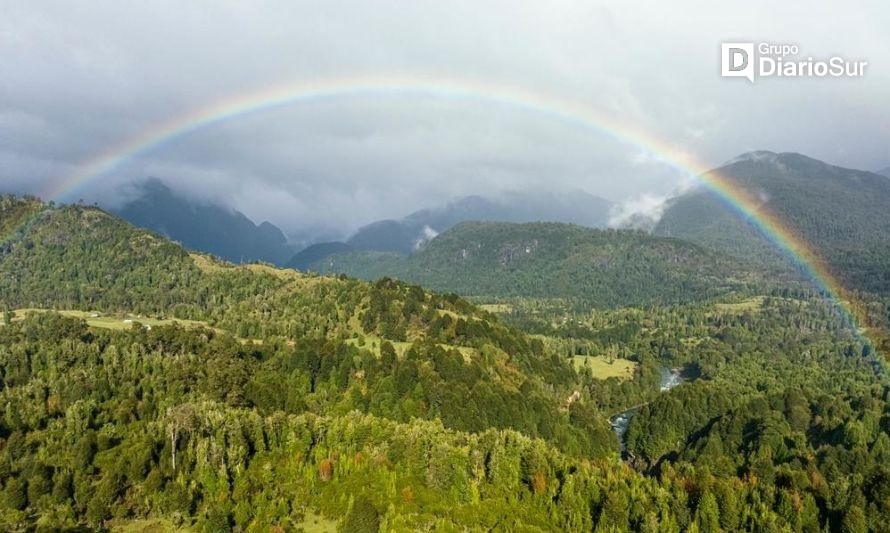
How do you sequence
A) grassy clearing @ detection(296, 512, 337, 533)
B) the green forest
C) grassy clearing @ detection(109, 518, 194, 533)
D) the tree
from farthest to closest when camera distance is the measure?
→ grassy clearing @ detection(296, 512, 337, 533), the green forest, grassy clearing @ detection(109, 518, 194, 533), the tree

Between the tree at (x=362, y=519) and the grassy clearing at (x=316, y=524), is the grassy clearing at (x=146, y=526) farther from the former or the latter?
the tree at (x=362, y=519)

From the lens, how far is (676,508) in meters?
88.8

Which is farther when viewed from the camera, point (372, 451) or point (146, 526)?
point (372, 451)

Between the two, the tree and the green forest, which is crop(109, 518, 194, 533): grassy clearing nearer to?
the green forest

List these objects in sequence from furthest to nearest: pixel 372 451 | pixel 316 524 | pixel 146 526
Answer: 1. pixel 372 451
2. pixel 316 524
3. pixel 146 526

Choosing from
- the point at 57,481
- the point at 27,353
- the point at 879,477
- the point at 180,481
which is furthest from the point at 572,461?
the point at 27,353

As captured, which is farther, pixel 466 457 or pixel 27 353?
pixel 27 353

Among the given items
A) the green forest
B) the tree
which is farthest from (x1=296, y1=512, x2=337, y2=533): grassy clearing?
the tree

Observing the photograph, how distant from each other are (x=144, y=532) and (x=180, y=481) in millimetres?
9876

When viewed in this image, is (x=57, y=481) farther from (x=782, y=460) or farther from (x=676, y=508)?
(x=782, y=460)

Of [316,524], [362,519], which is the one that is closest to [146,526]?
[316,524]

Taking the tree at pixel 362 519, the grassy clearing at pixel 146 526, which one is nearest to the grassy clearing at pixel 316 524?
the tree at pixel 362 519

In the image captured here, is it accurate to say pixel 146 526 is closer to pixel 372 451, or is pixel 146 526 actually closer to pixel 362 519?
pixel 362 519

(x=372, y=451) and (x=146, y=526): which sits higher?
(x=372, y=451)
